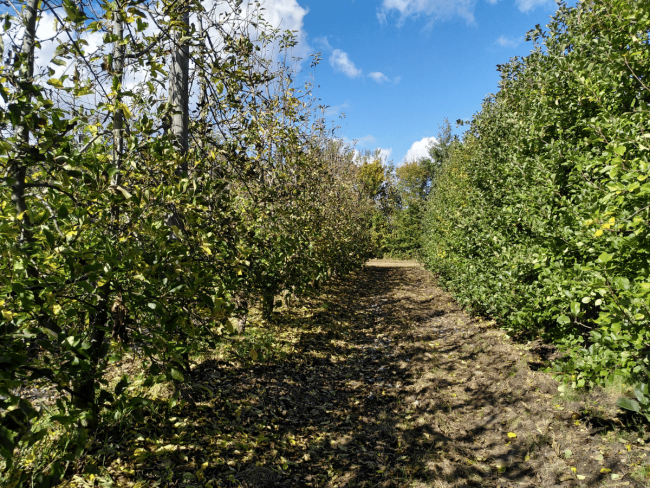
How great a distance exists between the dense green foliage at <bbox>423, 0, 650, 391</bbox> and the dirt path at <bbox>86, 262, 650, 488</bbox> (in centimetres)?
62

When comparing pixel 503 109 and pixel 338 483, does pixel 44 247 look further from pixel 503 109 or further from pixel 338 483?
pixel 503 109

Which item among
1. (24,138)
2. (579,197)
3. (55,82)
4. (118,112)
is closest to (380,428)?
(579,197)

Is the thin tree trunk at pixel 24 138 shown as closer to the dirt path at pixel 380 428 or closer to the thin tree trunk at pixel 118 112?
the thin tree trunk at pixel 118 112

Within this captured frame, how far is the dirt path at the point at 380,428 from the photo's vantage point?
3139 millimetres

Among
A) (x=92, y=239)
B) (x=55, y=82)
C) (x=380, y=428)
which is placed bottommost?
(x=380, y=428)

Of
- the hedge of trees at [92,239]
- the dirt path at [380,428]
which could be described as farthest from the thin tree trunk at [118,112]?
the dirt path at [380,428]

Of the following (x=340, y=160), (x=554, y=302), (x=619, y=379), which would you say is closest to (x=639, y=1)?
(x=554, y=302)

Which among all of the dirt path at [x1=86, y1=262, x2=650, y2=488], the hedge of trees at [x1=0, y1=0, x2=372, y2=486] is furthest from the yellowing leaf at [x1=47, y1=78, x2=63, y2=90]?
the dirt path at [x1=86, y1=262, x2=650, y2=488]

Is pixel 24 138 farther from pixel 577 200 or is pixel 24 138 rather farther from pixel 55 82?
pixel 577 200

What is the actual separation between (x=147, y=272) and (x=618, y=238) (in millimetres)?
3713

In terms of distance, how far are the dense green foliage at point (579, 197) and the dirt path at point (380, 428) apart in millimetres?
615

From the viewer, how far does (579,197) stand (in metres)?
3.97

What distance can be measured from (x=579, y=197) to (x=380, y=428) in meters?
3.48

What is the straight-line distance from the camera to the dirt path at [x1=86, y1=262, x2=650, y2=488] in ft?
10.3
